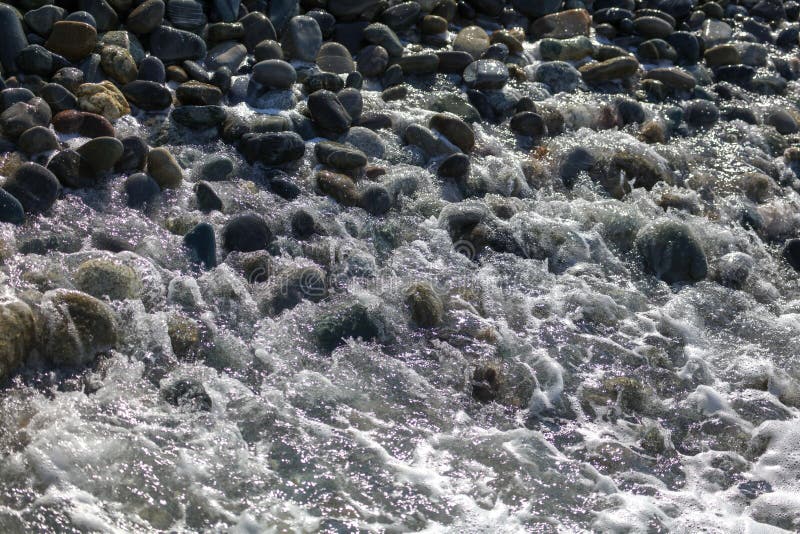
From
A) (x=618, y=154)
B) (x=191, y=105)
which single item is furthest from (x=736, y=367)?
(x=191, y=105)

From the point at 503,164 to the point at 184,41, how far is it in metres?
2.14

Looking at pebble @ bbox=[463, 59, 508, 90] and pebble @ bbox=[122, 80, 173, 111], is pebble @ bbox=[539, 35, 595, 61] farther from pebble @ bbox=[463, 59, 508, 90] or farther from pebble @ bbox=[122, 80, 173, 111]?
pebble @ bbox=[122, 80, 173, 111]

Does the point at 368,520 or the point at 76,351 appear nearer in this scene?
the point at 368,520

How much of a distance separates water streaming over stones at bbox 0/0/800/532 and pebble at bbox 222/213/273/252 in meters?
0.01

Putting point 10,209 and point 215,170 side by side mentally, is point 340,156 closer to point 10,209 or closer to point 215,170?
point 215,170

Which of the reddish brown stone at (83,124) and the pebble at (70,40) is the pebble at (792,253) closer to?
the reddish brown stone at (83,124)

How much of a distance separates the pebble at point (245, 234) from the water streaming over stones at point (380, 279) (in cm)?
1

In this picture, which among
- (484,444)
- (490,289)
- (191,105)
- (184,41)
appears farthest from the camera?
(184,41)

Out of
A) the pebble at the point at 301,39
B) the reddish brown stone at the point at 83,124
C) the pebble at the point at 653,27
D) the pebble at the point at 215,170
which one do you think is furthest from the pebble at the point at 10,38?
the pebble at the point at 653,27

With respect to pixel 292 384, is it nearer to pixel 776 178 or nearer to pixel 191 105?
pixel 191 105

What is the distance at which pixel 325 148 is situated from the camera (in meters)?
4.89

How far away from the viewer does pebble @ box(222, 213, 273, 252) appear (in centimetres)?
422

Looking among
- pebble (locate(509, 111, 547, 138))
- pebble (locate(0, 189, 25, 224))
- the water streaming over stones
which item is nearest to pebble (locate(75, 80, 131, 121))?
the water streaming over stones

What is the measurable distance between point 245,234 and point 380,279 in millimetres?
690
